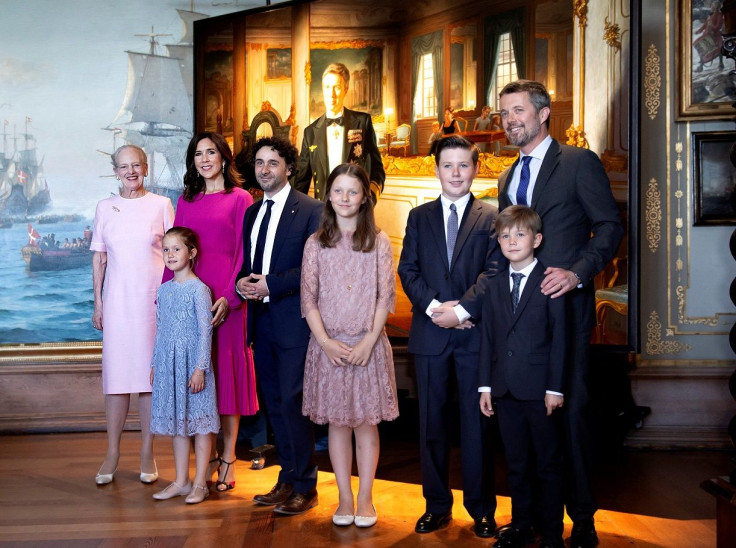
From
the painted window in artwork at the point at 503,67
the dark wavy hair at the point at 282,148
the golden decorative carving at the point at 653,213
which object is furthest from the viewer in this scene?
the golden decorative carving at the point at 653,213

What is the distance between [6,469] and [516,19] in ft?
12.4

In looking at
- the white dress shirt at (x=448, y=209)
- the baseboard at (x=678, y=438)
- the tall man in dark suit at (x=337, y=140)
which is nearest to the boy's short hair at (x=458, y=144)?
the white dress shirt at (x=448, y=209)

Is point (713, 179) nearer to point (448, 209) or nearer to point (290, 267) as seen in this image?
point (448, 209)

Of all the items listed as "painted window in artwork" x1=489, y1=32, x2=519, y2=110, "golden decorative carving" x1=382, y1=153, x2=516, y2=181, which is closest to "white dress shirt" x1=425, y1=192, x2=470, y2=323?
"golden decorative carving" x1=382, y1=153, x2=516, y2=181

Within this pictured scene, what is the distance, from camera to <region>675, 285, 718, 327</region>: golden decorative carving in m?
4.92

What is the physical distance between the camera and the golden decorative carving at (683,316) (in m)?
Result: 4.92

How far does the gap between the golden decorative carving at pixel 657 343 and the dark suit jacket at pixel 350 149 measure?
1.84m

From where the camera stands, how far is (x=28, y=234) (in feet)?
18.3

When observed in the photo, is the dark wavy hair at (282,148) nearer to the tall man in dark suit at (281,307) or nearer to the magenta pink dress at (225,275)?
the tall man in dark suit at (281,307)

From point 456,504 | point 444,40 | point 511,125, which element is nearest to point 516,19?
point 444,40

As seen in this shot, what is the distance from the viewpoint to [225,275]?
391 cm

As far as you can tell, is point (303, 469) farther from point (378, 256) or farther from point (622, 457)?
point (622, 457)

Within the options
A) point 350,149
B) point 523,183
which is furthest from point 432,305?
point 350,149

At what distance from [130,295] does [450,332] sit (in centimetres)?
175
